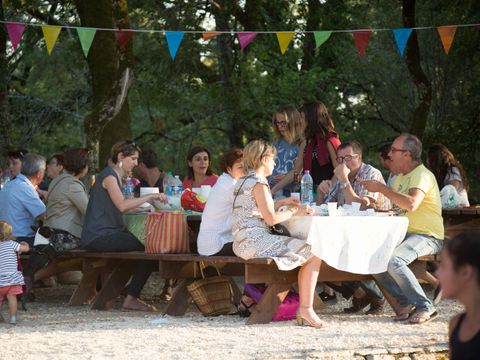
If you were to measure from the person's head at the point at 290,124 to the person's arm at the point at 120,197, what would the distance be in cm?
156

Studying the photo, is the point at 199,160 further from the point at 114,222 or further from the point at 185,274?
the point at 185,274

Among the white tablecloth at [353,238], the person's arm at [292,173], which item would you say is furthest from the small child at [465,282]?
the person's arm at [292,173]

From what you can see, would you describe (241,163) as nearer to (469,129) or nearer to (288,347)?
(288,347)

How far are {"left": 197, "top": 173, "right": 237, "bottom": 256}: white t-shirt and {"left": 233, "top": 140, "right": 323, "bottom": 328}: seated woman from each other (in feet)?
1.11

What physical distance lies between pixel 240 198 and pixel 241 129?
11.6 metres

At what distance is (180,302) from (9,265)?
144cm

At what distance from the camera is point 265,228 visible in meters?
8.49

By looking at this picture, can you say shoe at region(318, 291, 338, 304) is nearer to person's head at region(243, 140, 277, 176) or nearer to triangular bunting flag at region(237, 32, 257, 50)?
person's head at region(243, 140, 277, 176)

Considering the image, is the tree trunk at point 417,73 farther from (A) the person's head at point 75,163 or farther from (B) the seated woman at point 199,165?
(A) the person's head at point 75,163

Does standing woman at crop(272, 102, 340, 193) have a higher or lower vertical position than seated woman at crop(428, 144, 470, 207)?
higher

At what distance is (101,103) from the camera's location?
13688 mm

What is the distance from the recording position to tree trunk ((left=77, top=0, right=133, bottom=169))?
13633mm

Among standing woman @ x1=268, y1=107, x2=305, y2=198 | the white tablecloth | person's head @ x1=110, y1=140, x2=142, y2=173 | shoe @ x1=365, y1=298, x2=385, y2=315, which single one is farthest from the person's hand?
person's head @ x1=110, y1=140, x2=142, y2=173

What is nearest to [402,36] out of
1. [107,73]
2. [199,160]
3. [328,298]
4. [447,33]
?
[447,33]
